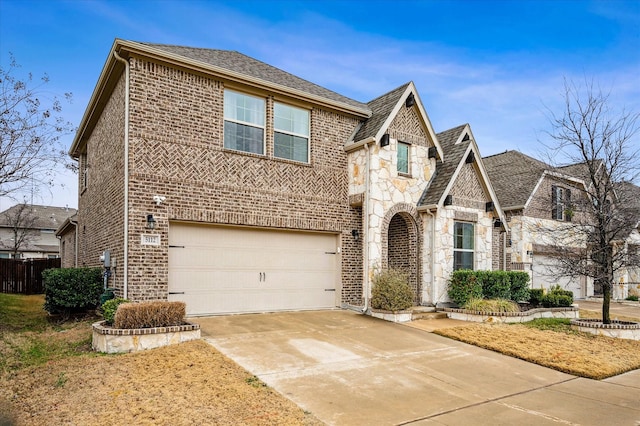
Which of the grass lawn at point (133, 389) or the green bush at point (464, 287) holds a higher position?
the green bush at point (464, 287)

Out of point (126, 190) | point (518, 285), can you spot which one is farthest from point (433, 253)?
point (126, 190)

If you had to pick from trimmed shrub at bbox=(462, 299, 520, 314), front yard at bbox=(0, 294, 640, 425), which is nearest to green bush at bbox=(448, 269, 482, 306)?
trimmed shrub at bbox=(462, 299, 520, 314)

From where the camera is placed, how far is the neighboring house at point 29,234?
121 feet

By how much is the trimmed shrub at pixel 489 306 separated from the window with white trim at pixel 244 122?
7.40 meters

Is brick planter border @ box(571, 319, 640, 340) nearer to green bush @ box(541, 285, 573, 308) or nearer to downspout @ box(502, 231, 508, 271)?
green bush @ box(541, 285, 573, 308)

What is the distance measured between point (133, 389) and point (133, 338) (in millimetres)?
1998

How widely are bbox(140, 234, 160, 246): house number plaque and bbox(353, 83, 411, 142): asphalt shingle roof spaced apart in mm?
6537

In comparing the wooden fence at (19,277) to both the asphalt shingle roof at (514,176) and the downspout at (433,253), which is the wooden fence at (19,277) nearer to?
the downspout at (433,253)

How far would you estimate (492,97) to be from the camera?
16875 millimetres

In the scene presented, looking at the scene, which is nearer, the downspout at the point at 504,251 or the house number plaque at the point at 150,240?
the house number plaque at the point at 150,240

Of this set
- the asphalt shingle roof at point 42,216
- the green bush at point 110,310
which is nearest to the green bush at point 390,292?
the green bush at point 110,310

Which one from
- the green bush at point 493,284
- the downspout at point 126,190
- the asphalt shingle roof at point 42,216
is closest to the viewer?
the downspout at point 126,190

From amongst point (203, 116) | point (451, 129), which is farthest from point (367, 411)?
point (451, 129)

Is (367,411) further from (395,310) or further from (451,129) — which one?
(451,129)
